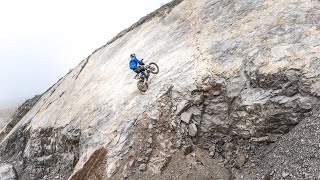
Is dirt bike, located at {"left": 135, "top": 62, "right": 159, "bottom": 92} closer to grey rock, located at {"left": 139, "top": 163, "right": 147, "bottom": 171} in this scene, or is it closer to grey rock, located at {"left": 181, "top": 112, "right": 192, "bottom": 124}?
grey rock, located at {"left": 181, "top": 112, "right": 192, "bottom": 124}

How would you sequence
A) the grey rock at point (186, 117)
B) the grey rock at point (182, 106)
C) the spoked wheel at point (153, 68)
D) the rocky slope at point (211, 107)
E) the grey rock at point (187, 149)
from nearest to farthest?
the rocky slope at point (211, 107)
the grey rock at point (187, 149)
the grey rock at point (186, 117)
the grey rock at point (182, 106)
the spoked wheel at point (153, 68)

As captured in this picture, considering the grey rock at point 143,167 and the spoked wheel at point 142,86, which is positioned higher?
the spoked wheel at point 142,86

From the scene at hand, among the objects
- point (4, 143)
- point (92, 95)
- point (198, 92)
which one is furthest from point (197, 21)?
point (4, 143)

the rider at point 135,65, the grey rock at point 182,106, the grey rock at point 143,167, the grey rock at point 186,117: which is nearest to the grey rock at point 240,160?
the grey rock at point 186,117

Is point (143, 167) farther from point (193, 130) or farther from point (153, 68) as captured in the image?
point (153, 68)

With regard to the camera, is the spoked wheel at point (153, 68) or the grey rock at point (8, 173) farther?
the grey rock at point (8, 173)

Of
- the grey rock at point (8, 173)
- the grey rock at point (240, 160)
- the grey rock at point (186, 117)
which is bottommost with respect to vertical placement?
the grey rock at point (240, 160)

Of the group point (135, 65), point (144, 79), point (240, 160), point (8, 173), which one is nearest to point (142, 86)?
point (144, 79)

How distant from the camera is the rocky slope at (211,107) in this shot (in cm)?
1535

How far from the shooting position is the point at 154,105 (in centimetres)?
1878

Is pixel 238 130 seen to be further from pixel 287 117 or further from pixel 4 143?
pixel 4 143

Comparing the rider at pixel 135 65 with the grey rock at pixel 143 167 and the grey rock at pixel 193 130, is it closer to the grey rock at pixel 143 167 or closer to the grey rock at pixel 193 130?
the grey rock at pixel 193 130

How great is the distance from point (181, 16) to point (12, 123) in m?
22.7

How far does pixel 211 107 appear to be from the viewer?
17.6 metres
